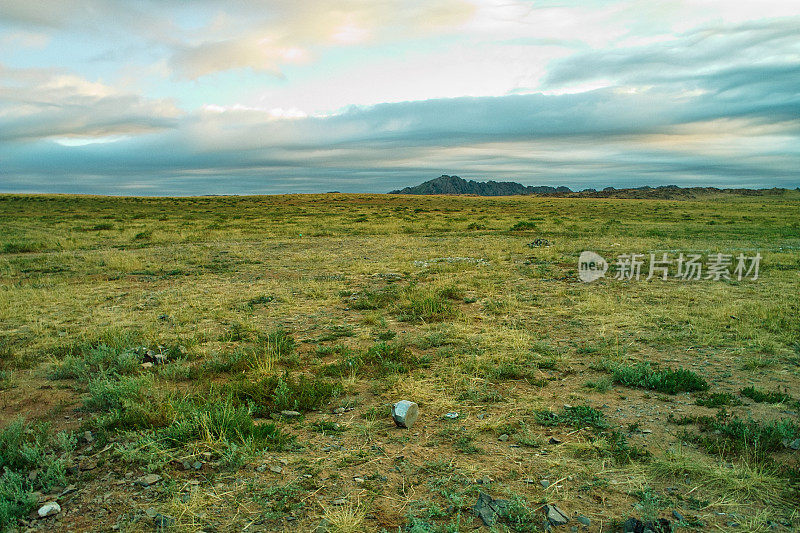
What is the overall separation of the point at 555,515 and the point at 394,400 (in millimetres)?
2478

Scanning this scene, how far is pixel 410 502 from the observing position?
3717mm

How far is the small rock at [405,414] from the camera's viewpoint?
193 inches

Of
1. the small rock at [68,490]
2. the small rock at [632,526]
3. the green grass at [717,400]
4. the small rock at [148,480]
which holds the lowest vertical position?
the small rock at [68,490]

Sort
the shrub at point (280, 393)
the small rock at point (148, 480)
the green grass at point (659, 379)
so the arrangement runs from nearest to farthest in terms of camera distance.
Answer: the small rock at point (148, 480) → the shrub at point (280, 393) → the green grass at point (659, 379)

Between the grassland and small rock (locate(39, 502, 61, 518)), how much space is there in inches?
2.6

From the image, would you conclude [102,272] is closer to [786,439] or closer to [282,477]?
[282,477]

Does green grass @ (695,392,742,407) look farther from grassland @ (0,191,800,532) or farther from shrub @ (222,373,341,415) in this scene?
shrub @ (222,373,341,415)

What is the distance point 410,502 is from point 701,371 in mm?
5115

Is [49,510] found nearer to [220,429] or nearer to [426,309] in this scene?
[220,429]

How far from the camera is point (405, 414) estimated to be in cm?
488

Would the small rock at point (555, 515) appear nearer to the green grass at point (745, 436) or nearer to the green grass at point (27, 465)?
the green grass at point (745, 436)

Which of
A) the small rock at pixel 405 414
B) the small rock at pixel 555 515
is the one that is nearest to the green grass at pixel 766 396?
the small rock at pixel 555 515

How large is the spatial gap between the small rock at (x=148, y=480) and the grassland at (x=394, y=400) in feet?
0.06

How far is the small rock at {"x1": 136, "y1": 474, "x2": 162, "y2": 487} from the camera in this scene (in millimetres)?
3893
